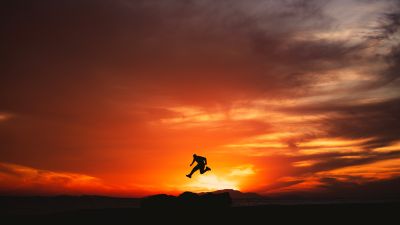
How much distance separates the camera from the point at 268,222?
768 inches

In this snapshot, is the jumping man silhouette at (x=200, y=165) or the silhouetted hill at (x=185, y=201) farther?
the jumping man silhouette at (x=200, y=165)

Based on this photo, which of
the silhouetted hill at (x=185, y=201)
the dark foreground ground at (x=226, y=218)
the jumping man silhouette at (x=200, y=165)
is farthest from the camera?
the jumping man silhouette at (x=200, y=165)

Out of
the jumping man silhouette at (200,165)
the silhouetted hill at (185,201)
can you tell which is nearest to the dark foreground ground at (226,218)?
the silhouetted hill at (185,201)

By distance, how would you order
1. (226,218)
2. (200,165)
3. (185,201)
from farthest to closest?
1. (200,165)
2. (185,201)
3. (226,218)

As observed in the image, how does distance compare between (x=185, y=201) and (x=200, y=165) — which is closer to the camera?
(x=185, y=201)

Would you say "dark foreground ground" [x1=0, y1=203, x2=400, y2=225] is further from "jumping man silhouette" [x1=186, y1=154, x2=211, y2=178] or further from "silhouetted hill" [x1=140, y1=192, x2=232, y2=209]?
"jumping man silhouette" [x1=186, y1=154, x2=211, y2=178]

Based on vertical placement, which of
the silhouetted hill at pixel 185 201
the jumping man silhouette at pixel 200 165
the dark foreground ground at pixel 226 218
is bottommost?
the dark foreground ground at pixel 226 218

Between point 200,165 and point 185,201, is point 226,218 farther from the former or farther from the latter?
point 200,165

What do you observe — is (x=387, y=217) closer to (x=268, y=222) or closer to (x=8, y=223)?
(x=268, y=222)

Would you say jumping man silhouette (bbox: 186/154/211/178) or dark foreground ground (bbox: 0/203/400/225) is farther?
jumping man silhouette (bbox: 186/154/211/178)

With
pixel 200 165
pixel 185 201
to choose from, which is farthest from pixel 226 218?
pixel 200 165

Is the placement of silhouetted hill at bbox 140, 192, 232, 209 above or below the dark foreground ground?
above

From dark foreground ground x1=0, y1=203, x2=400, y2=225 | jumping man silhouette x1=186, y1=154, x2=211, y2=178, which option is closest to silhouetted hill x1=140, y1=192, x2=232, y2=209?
dark foreground ground x1=0, y1=203, x2=400, y2=225

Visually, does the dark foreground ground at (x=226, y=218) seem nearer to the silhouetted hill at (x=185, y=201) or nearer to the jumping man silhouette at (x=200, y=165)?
the silhouetted hill at (x=185, y=201)
